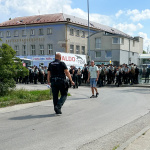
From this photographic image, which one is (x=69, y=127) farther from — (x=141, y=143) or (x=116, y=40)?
(x=116, y=40)

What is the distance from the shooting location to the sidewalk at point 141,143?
5.04 metres

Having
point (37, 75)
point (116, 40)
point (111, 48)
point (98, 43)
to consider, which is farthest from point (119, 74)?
point (98, 43)

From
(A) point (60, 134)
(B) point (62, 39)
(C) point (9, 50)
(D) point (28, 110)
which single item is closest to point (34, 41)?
(B) point (62, 39)

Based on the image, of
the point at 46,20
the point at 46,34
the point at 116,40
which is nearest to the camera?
the point at 116,40

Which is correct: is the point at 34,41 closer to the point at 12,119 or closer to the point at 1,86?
the point at 1,86

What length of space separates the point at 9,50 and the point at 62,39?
4165 centimetres

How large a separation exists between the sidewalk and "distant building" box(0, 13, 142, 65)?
155 ft

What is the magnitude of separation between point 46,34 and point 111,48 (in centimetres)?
1352

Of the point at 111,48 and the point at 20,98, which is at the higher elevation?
Answer: the point at 111,48

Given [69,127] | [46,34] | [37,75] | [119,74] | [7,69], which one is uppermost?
[46,34]

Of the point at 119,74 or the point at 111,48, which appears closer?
the point at 119,74

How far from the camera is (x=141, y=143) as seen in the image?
537cm

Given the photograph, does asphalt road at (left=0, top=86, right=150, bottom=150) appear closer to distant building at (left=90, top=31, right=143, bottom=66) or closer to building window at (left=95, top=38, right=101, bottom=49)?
distant building at (left=90, top=31, right=143, bottom=66)

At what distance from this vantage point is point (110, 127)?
7.12 metres
